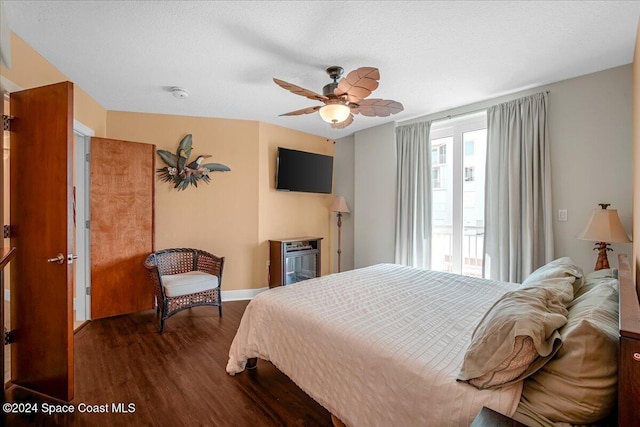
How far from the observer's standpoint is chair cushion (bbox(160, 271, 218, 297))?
3029 mm

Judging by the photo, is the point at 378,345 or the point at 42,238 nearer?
the point at 378,345

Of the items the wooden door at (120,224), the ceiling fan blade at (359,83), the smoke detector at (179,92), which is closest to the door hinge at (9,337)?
the wooden door at (120,224)

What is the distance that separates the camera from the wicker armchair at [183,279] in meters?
3.03

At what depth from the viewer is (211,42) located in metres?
2.19

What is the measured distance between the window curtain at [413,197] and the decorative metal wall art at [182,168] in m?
2.72

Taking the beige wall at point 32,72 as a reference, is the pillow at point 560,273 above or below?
below

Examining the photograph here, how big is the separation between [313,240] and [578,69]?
350 centimetres

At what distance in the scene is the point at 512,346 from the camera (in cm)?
104

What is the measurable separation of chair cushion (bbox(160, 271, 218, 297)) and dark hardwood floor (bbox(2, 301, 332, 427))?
0.41 m

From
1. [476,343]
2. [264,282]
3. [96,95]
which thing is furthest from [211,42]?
[264,282]

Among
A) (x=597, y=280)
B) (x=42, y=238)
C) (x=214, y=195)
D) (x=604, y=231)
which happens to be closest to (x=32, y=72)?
(x=42, y=238)

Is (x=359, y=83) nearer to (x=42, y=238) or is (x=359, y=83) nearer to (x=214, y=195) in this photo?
(x=42, y=238)

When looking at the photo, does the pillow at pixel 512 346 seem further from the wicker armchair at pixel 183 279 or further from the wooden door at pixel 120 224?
the wooden door at pixel 120 224

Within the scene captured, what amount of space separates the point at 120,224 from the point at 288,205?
2207mm
